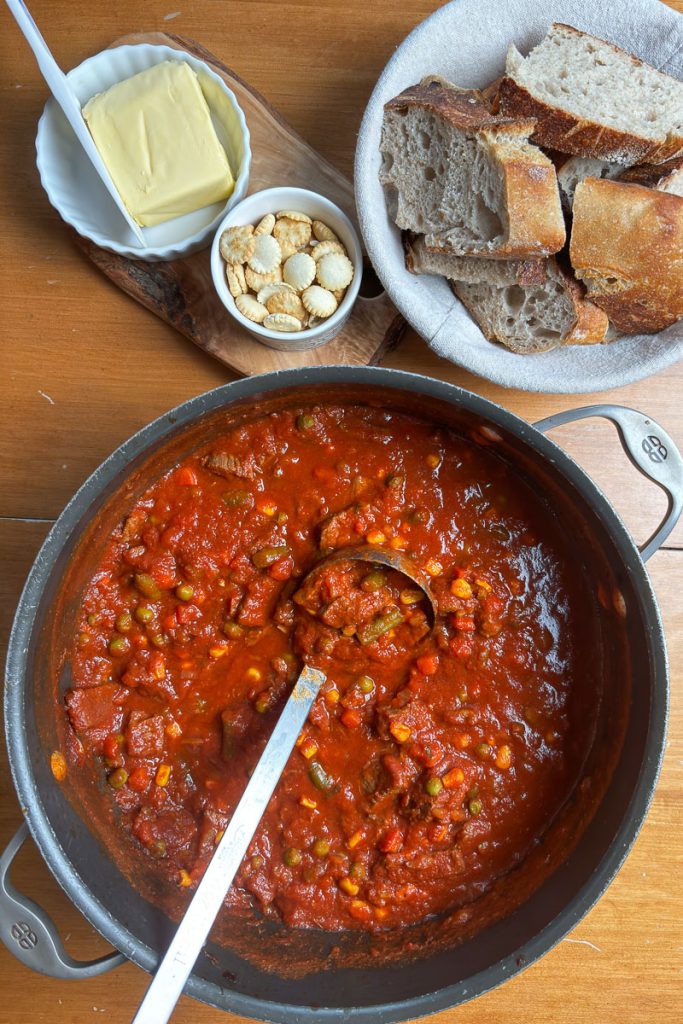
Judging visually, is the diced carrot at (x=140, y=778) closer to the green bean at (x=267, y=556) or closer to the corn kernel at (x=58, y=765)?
the corn kernel at (x=58, y=765)

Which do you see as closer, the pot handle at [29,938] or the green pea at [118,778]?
the pot handle at [29,938]

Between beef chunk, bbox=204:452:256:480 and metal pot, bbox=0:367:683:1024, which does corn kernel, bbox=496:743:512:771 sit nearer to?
metal pot, bbox=0:367:683:1024

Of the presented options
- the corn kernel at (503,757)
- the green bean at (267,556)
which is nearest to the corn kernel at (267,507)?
the green bean at (267,556)

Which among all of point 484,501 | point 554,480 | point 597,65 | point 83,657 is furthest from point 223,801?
point 597,65

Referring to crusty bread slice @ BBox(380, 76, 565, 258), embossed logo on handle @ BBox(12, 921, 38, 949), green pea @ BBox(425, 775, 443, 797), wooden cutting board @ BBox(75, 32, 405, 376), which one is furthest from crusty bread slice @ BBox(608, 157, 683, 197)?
embossed logo on handle @ BBox(12, 921, 38, 949)

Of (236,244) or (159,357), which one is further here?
(159,357)

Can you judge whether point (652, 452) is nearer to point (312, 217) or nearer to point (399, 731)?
point (399, 731)

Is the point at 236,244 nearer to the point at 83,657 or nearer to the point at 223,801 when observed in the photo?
the point at 83,657
